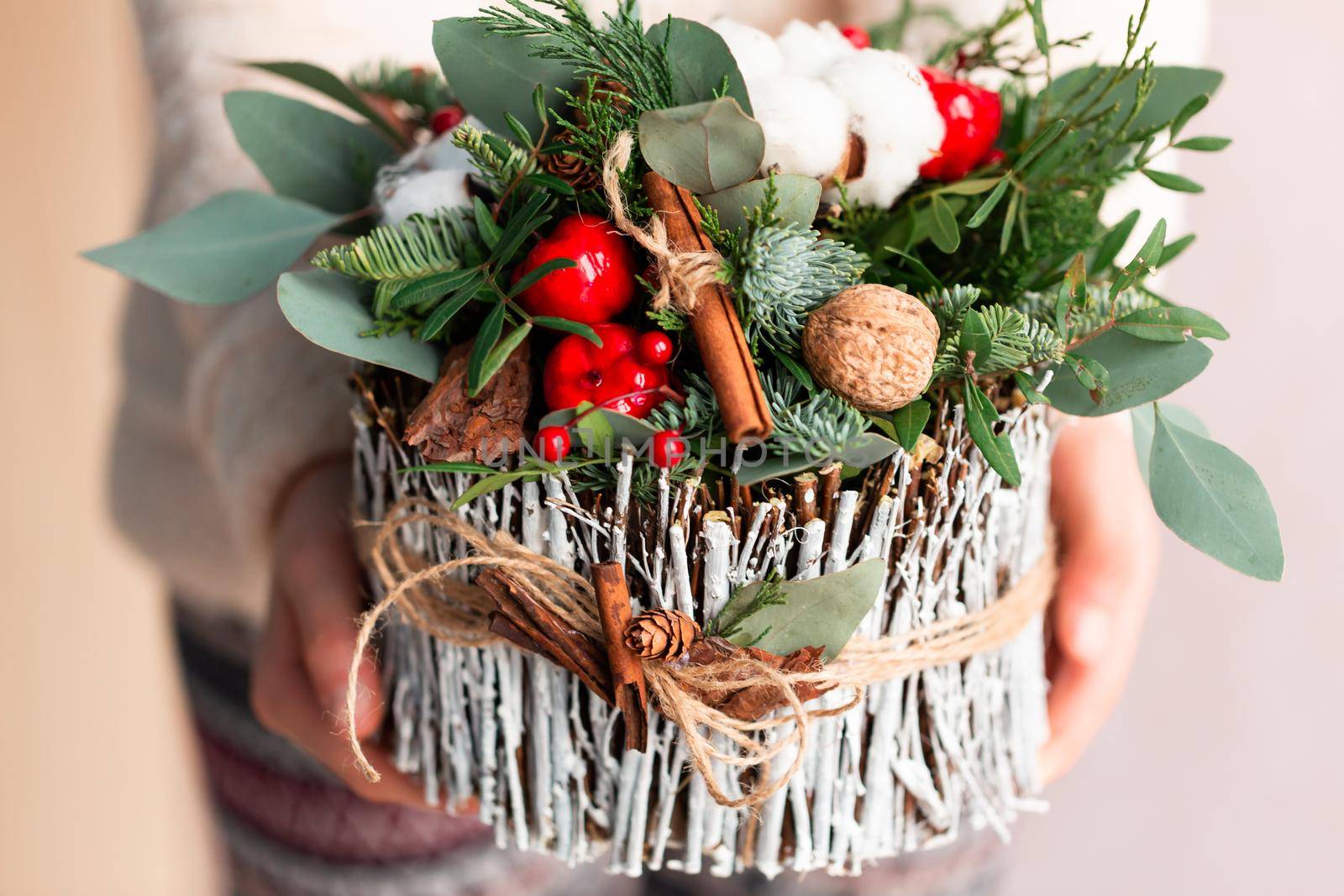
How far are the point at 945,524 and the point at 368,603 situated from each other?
0.33m

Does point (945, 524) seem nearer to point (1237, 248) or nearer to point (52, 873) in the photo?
point (1237, 248)

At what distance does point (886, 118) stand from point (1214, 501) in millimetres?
210

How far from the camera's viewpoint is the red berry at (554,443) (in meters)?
0.35

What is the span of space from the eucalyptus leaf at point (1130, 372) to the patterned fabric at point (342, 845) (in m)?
0.46

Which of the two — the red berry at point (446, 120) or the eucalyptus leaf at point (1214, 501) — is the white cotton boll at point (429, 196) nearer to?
the red berry at point (446, 120)

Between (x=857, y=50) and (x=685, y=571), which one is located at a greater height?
(x=857, y=50)

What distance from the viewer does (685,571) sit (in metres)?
0.39

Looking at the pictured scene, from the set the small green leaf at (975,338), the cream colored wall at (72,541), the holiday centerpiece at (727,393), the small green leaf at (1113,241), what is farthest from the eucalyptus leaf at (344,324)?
the cream colored wall at (72,541)

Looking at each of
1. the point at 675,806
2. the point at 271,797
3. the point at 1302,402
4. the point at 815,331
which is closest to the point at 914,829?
the point at 675,806

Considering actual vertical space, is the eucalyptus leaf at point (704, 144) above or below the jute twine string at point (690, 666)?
above

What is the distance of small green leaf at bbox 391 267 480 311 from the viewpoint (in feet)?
1.26

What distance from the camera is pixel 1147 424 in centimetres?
42

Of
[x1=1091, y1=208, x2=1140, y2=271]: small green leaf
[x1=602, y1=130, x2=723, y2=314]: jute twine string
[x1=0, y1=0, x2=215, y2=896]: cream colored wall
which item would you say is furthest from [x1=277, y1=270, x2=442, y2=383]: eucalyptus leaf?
[x1=0, y1=0, x2=215, y2=896]: cream colored wall

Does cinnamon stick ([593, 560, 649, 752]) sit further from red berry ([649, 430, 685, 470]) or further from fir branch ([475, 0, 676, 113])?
fir branch ([475, 0, 676, 113])
